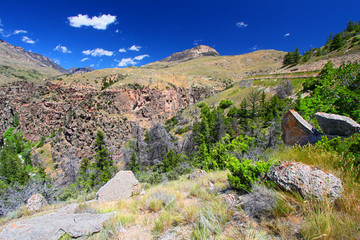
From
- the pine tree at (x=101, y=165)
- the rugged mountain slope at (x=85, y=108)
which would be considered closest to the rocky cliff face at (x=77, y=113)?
the rugged mountain slope at (x=85, y=108)

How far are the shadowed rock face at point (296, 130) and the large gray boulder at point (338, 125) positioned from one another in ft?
2.41

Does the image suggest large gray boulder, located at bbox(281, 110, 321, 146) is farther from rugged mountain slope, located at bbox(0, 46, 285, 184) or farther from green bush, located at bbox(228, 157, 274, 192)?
rugged mountain slope, located at bbox(0, 46, 285, 184)

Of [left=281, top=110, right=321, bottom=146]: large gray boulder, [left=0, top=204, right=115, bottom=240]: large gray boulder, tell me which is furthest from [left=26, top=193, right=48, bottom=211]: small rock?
[left=281, top=110, right=321, bottom=146]: large gray boulder

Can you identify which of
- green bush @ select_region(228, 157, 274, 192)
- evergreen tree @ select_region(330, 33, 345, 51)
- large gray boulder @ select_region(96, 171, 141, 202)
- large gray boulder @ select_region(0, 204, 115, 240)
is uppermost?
evergreen tree @ select_region(330, 33, 345, 51)

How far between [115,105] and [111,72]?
25.9 metres

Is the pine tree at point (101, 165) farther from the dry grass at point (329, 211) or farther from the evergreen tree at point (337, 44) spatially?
the evergreen tree at point (337, 44)

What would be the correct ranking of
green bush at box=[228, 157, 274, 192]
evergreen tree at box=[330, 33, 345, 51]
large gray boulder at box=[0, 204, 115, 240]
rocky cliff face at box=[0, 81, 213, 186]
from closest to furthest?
large gray boulder at box=[0, 204, 115, 240] → green bush at box=[228, 157, 274, 192] → evergreen tree at box=[330, 33, 345, 51] → rocky cliff face at box=[0, 81, 213, 186]

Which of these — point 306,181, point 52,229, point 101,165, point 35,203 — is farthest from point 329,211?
point 101,165

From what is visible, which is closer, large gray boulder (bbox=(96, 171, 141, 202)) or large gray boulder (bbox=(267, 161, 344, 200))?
large gray boulder (bbox=(267, 161, 344, 200))

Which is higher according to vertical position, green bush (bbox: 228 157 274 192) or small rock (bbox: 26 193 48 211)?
green bush (bbox: 228 157 274 192)

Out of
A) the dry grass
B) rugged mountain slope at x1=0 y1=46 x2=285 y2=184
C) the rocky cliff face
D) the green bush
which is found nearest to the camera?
the dry grass

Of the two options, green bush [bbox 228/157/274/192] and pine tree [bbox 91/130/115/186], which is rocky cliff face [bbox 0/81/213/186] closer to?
pine tree [bbox 91/130/115/186]

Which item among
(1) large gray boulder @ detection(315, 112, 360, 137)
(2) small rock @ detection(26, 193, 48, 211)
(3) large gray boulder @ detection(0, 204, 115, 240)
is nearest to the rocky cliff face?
(2) small rock @ detection(26, 193, 48, 211)

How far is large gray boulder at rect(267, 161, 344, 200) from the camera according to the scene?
90.7 inches
